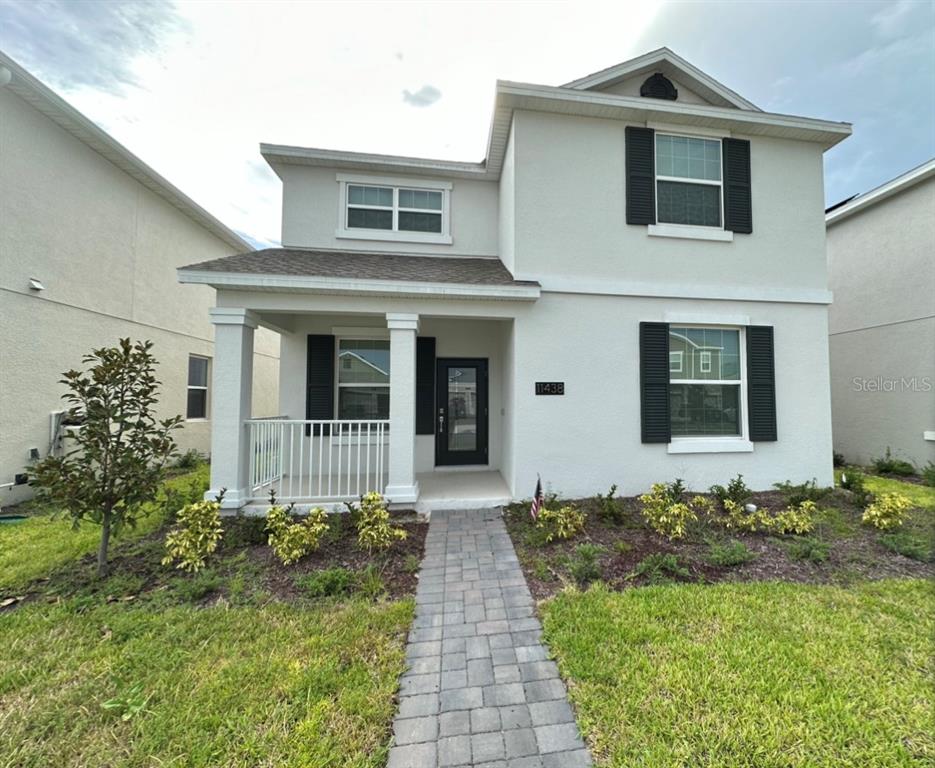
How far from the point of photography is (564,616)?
308 cm

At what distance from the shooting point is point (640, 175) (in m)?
6.16

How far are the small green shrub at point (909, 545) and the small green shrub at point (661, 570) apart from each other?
2.59 meters

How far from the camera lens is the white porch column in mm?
5473

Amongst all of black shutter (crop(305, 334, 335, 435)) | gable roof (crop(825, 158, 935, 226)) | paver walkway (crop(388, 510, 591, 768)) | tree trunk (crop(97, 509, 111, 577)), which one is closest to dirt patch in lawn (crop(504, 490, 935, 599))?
paver walkway (crop(388, 510, 591, 768))

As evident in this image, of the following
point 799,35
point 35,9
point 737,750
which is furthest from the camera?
point 799,35

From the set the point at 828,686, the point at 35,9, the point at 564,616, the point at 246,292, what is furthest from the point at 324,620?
the point at 35,9

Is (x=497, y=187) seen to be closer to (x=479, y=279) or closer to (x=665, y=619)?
(x=479, y=279)

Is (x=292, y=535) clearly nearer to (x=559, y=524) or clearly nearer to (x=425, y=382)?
(x=559, y=524)

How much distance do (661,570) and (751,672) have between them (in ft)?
4.46

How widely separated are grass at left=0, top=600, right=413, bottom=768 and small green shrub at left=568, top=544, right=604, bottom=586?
1666 mm

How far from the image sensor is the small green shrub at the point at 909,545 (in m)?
4.07

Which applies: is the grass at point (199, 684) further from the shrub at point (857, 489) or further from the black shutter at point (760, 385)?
the shrub at point (857, 489)

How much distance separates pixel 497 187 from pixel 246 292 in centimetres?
524

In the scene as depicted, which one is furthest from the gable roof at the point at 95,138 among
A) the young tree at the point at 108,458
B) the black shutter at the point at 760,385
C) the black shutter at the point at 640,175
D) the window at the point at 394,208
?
the black shutter at the point at 760,385
